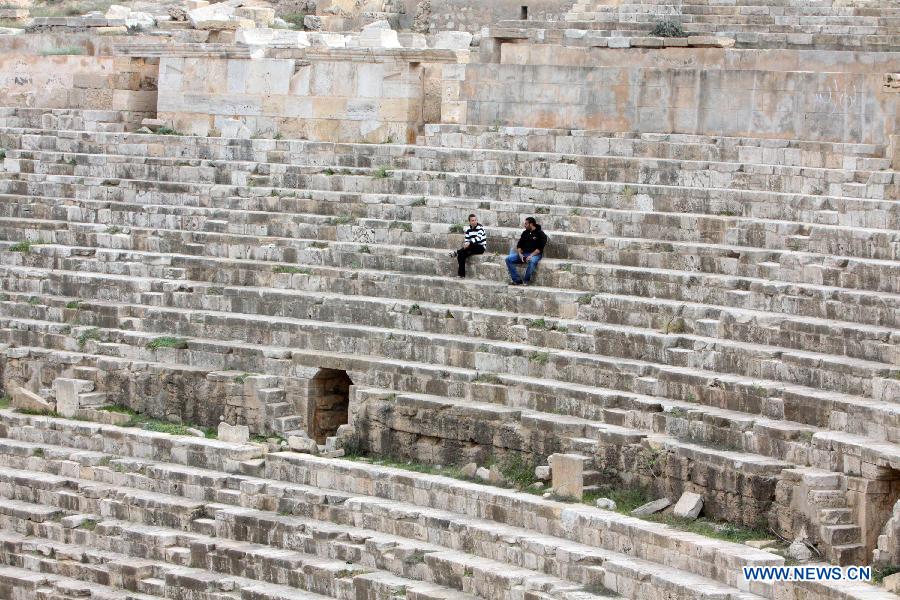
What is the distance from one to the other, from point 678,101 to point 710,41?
1380 millimetres

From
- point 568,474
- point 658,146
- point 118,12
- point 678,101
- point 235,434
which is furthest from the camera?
point 118,12

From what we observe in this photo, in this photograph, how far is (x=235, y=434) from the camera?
22.1 m

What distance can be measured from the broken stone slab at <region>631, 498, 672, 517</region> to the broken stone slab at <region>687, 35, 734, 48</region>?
7209 millimetres

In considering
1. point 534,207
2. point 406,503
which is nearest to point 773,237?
point 534,207

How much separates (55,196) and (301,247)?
182 inches

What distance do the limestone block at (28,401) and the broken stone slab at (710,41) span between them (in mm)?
8577

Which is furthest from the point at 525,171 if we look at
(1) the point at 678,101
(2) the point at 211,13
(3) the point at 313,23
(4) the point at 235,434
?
(3) the point at 313,23

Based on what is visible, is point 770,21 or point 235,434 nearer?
point 235,434

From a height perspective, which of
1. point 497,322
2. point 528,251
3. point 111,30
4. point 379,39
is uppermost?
point 111,30

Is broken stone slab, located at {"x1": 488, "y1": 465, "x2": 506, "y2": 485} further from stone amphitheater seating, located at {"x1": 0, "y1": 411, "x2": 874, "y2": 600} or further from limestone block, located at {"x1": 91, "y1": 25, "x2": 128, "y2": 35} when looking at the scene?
limestone block, located at {"x1": 91, "y1": 25, "x2": 128, "y2": 35}

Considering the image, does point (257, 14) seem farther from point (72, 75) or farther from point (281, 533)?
point (281, 533)

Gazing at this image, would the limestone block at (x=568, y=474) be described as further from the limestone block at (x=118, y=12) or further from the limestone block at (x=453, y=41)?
the limestone block at (x=118, y=12)

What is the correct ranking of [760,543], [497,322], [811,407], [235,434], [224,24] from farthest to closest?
[224,24] < [235,434] < [497,322] < [811,407] < [760,543]

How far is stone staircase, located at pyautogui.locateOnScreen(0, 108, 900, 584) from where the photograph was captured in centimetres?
1841
